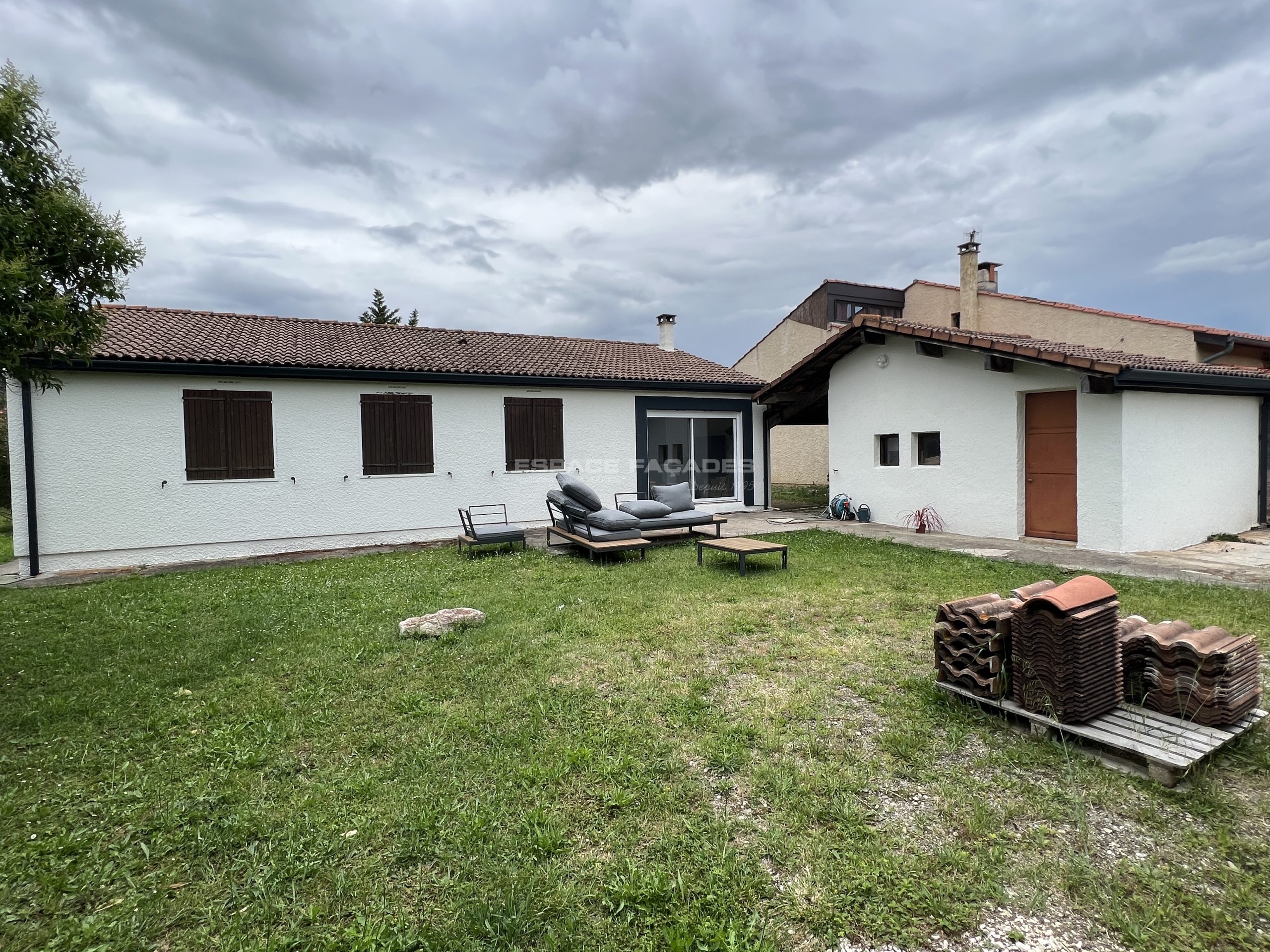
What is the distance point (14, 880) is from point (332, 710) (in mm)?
1536

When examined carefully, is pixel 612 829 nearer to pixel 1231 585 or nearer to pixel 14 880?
pixel 14 880

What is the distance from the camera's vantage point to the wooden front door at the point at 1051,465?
8.85m

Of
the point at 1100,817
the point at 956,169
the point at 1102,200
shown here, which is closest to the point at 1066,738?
the point at 1100,817

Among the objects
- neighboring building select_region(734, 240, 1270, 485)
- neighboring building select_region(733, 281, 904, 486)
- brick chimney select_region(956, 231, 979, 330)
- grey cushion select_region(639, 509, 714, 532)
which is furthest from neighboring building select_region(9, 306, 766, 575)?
brick chimney select_region(956, 231, 979, 330)

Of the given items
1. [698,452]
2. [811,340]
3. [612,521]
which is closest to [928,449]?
[698,452]

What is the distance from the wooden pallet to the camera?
105 inches

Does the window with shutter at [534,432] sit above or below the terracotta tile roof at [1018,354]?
below

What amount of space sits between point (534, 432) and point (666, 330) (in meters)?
6.26

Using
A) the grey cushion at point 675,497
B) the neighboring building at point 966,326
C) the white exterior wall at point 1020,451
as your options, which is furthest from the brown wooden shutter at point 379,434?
the neighboring building at point 966,326

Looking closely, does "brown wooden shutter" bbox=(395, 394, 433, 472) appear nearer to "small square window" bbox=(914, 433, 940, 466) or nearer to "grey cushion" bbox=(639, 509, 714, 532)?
"grey cushion" bbox=(639, 509, 714, 532)

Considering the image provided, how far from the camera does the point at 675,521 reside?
33.0 feet

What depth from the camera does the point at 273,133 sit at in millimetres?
10844

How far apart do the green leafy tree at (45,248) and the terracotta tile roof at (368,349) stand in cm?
524

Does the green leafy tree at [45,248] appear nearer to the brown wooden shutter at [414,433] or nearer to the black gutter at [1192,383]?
the brown wooden shutter at [414,433]
